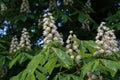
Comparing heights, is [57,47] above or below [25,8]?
above

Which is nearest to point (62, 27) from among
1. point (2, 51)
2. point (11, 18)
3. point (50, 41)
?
point (11, 18)

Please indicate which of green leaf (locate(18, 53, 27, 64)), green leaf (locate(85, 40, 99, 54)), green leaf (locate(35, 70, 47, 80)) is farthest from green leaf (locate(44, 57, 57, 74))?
→ green leaf (locate(18, 53, 27, 64))

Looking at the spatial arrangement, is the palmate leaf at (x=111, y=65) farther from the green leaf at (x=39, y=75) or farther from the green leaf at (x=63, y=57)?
the green leaf at (x=39, y=75)

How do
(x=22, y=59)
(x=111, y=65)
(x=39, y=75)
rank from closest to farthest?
1. (x=111, y=65)
2. (x=39, y=75)
3. (x=22, y=59)

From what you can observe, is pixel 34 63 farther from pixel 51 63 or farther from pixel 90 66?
pixel 90 66

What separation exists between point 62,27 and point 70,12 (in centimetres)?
50

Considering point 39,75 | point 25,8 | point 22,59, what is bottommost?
point 22,59

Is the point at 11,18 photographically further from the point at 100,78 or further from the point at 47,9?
the point at 100,78

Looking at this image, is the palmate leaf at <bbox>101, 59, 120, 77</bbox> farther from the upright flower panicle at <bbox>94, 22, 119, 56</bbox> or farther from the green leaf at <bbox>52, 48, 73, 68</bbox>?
the green leaf at <bbox>52, 48, 73, 68</bbox>

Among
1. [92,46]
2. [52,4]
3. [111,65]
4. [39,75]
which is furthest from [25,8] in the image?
[111,65]

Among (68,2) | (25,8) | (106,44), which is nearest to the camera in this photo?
(106,44)

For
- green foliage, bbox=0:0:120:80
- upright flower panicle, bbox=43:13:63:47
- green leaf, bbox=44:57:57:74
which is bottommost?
green foliage, bbox=0:0:120:80

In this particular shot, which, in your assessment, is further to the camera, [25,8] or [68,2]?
[68,2]

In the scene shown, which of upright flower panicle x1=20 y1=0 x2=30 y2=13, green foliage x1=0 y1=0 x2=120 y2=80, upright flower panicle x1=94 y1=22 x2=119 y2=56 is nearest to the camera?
green foliage x1=0 y1=0 x2=120 y2=80
